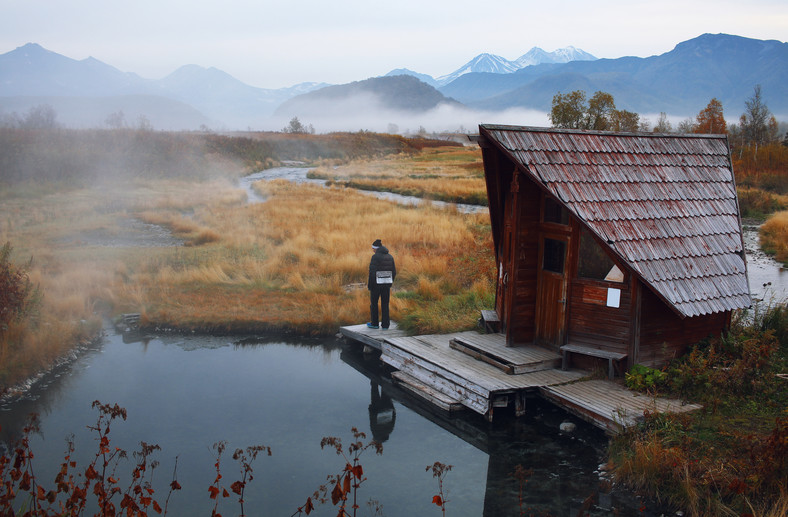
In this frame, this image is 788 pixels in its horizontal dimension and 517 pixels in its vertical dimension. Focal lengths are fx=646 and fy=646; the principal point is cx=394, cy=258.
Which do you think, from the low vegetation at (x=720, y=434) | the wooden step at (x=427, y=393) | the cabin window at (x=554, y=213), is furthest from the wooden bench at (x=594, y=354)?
the cabin window at (x=554, y=213)

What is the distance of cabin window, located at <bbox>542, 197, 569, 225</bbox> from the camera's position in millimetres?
9836

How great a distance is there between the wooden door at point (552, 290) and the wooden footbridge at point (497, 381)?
1.02ft

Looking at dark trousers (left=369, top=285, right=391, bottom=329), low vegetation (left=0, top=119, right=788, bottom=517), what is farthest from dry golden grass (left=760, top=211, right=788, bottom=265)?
dark trousers (left=369, top=285, right=391, bottom=329)

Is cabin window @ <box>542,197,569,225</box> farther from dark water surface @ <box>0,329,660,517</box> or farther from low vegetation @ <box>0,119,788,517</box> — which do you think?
dark water surface @ <box>0,329,660,517</box>

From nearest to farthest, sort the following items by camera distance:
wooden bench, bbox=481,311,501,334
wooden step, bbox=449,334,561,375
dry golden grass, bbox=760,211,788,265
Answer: wooden step, bbox=449,334,561,375 → wooden bench, bbox=481,311,501,334 → dry golden grass, bbox=760,211,788,265

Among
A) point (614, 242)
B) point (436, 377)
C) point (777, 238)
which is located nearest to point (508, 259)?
point (614, 242)

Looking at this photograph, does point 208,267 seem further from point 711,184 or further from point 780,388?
point 780,388

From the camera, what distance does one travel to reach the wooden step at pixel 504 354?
9.76m

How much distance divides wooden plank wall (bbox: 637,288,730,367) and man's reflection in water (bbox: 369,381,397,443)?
3752mm

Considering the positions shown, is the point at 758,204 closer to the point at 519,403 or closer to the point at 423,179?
the point at 423,179

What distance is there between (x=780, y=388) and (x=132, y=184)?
38.7 m

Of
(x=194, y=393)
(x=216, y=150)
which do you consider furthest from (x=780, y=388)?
(x=216, y=150)

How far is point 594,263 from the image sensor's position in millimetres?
9461

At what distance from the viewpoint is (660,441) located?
727 cm
